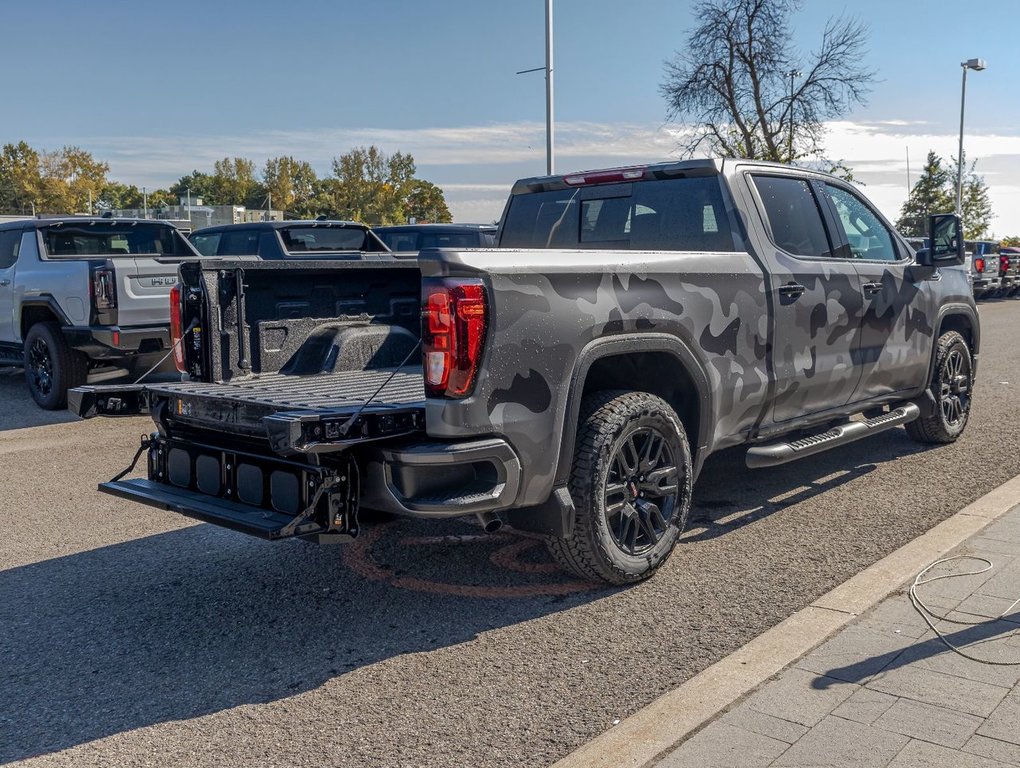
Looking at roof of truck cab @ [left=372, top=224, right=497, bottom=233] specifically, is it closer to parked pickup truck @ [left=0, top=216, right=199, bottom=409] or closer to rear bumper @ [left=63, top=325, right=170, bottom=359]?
parked pickup truck @ [left=0, top=216, right=199, bottom=409]

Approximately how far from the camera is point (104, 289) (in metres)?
9.63

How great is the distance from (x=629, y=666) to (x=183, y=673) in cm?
169

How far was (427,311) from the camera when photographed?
3.98m

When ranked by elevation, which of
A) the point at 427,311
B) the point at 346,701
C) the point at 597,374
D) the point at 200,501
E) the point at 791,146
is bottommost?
the point at 346,701

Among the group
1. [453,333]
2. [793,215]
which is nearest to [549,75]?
[793,215]

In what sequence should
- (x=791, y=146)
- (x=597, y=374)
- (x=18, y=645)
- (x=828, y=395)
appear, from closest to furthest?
1. (x=18, y=645)
2. (x=597, y=374)
3. (x=828, y=395)
4. (x=791, y=146)

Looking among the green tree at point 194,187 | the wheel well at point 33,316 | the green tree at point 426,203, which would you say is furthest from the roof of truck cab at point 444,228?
the green tree at point 194,187

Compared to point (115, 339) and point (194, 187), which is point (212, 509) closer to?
point (115, 339)

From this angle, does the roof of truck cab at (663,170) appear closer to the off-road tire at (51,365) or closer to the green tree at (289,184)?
the off-road tire at (51,365)

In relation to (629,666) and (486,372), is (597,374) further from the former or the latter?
(629,666)

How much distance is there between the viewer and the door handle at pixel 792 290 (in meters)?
5.56

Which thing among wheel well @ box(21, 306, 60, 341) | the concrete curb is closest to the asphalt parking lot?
the concrete curb

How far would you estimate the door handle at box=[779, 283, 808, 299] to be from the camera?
5562 millimetres

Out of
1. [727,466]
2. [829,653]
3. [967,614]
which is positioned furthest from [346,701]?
[727,466]
